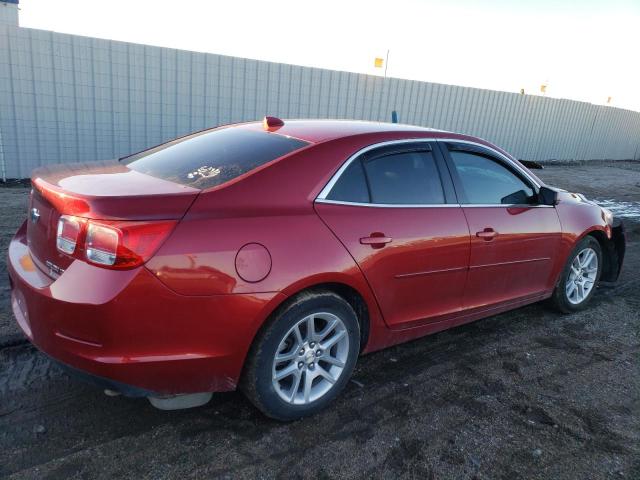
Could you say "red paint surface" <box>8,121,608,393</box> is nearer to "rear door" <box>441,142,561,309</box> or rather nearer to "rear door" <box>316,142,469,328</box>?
"rear door" <box>316,142,469,328</box>

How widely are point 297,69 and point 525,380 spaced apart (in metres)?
9.25

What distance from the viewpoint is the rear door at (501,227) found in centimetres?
348

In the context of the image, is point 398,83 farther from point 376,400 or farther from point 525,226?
point 376,400

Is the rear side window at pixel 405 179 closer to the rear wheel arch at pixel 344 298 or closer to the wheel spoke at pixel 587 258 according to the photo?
the rear wheel arch at pixel 344 298

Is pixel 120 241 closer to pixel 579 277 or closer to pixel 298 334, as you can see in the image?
pixel 298 334

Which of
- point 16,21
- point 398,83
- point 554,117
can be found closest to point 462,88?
point 398,83

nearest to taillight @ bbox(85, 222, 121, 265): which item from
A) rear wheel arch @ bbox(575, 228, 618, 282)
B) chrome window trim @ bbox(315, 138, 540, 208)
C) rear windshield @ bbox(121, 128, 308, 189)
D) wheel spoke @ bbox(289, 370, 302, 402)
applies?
rear windshield @ bbox(121, 128, 308, 189)

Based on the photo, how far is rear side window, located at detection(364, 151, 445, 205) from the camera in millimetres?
3014

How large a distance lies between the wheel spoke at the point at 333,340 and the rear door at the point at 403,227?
0.31m

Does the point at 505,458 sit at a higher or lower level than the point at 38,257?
lower

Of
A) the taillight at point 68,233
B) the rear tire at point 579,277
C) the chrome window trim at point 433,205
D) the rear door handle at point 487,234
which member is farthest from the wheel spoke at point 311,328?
the rear tire at point 579,277

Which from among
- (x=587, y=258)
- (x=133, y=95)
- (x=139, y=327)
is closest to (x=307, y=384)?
(x=139, y=327)

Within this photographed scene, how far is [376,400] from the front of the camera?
3014 mm

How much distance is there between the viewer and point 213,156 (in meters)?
2.92
